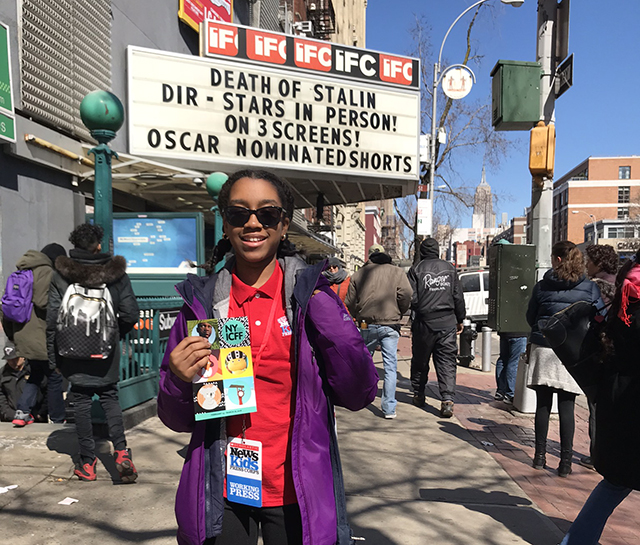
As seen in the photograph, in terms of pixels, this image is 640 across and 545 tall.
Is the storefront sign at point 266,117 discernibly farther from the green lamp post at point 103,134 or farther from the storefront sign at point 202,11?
the storefront sign at point 202,11

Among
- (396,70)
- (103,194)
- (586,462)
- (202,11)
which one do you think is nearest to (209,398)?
(103,194)

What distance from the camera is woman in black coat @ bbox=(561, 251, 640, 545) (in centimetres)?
244

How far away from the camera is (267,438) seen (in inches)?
68.6

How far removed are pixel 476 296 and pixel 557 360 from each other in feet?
43.4

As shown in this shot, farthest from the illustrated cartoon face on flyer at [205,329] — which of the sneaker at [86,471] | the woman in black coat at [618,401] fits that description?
the sneaker at [86,471]

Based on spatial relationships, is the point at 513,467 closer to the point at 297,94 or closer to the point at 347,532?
the point at 347,532

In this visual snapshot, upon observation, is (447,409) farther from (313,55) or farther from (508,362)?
(313,55)

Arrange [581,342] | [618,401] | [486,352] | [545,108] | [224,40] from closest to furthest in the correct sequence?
[618,401]
[581,342]
[545,108]
[224,40]
[486,352]

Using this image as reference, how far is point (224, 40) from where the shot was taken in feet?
30.1

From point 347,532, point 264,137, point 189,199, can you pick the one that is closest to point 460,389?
point 264,137

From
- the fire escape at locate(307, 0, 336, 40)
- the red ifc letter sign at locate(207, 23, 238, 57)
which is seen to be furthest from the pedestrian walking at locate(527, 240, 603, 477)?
the fire escape at locate(307, 0, 336, 40)

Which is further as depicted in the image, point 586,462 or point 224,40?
point 224,40

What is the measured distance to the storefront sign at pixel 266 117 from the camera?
8586 millimetres

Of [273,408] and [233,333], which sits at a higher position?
[233,333]
